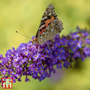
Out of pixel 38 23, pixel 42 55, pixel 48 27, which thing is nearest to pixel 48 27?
pixel 48 27

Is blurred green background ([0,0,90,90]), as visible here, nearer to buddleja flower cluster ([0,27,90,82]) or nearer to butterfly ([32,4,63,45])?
buddleja flower cluster ([0,27,90,82])

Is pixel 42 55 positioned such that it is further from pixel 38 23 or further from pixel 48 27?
pixel 38 23

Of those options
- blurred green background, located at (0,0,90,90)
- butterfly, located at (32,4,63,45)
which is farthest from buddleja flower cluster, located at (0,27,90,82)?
blurred green background, located at (0,0,90,90)

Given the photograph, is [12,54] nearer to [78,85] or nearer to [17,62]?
[17,62]

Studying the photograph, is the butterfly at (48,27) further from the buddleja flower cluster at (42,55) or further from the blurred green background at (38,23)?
the blurred green background at (38,23)

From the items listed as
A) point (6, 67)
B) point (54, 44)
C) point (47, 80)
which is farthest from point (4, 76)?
point (47, 80)

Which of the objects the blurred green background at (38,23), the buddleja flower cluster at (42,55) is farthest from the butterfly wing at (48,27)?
the blurred green background at (38,23)
